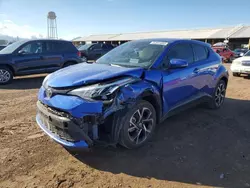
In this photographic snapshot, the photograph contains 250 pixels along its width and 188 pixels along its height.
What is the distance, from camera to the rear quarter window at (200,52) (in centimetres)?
476

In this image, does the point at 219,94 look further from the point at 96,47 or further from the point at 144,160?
the point at 96,47

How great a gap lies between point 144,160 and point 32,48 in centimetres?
775

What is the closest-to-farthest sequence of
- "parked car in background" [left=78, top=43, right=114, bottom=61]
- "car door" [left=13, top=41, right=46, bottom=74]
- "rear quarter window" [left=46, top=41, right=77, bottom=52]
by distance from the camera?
"car door" [left=13, top=41, right=46, bottom=74] < "rear quarter window" [left=46, top=41, right=77, bottom=52] < "parked car in background" [left=78, top=43, right=114, bottom=61]

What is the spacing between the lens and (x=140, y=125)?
11.2 ft

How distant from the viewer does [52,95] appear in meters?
3.09

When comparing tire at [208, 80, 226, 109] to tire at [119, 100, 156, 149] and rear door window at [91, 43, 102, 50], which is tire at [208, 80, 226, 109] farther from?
rear door window at [91, 43, 102, 50]

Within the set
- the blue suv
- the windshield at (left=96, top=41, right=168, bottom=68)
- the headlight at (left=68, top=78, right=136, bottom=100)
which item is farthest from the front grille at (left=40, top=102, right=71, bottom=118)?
the windshield at (left=96, top=41, right=168, bottom=68)

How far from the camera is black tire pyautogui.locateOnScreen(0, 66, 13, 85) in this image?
8.56 metres

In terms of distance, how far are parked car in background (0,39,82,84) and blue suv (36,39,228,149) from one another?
5699mm

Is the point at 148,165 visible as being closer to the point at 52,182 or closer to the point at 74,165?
the point at 74,165

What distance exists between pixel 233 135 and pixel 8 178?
3.76m

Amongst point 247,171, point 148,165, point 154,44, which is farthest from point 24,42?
point 247,171

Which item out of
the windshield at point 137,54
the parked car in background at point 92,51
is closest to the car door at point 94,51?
the parked car in background at point 92,51

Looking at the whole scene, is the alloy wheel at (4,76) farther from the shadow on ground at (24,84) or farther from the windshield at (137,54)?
the windshield at (137,54)
